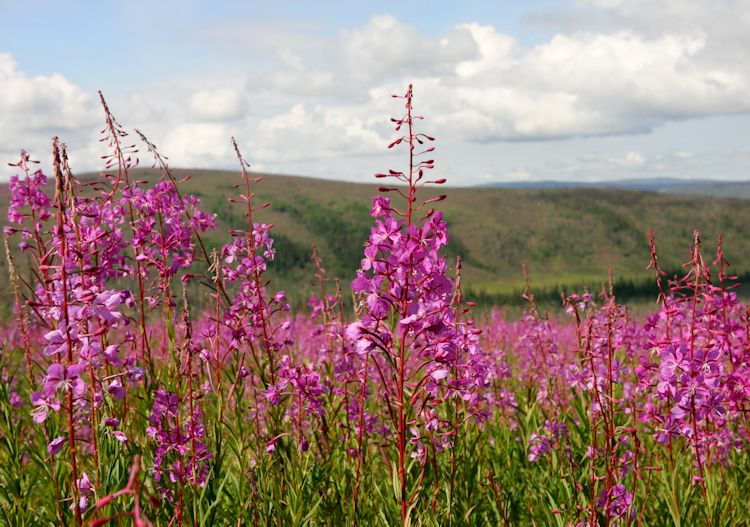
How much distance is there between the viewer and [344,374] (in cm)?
530

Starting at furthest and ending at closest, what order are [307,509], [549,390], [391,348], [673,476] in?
[549,390]
[307,509]
[673,476]
[391,348]

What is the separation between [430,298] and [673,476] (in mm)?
2230

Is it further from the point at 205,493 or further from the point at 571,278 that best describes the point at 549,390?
the point at 571,278

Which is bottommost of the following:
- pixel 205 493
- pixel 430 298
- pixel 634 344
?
pixel 205 493

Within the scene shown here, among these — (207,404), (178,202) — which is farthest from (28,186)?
(207,404)

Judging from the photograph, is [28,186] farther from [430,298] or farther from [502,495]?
[502,495]

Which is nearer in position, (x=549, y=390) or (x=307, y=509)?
(x=307, y=509)

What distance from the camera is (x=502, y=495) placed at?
506 centimetres

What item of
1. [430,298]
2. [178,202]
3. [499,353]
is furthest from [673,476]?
[178,202]

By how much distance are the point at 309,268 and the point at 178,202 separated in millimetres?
167171

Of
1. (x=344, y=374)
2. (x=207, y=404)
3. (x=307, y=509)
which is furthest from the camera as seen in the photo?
(x=207, y=404)

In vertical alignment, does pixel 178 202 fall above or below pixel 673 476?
above

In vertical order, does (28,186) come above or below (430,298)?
above

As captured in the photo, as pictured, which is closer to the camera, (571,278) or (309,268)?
(309,268)
